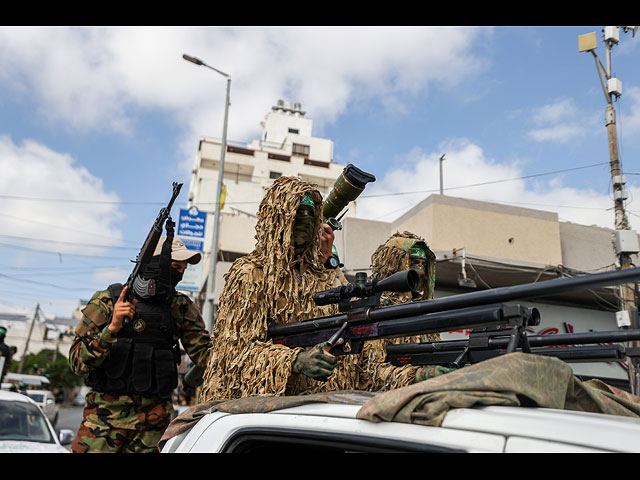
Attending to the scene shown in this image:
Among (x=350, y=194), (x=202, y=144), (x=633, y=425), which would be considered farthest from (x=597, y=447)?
(x=202, y=144)

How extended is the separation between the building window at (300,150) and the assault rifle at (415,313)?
42.2 m

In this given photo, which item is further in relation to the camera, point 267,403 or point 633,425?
point 267,403

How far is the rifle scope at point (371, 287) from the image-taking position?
194cm

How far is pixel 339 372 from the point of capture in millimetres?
2752

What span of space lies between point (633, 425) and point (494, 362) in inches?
13.2

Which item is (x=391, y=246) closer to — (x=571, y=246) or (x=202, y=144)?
(x=571, y=246)

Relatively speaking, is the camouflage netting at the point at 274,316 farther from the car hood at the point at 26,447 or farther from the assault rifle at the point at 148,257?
the car hood at the point at 26,447

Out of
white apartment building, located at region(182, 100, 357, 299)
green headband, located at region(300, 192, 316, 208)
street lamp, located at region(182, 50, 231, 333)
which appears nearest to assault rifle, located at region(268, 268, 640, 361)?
green headband, located at region(300, 192, 316, 208)

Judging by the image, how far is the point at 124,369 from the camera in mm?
3156

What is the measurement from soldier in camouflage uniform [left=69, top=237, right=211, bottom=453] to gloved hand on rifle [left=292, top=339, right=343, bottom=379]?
1367 millimetres

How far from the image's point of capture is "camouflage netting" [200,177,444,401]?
238 centimetres

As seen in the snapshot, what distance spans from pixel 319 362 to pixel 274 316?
57 centimetres

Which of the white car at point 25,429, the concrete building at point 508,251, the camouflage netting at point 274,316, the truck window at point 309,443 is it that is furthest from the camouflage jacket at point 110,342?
the concrete building at point 508,251

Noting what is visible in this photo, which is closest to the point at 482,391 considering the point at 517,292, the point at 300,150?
the point at 517,292
